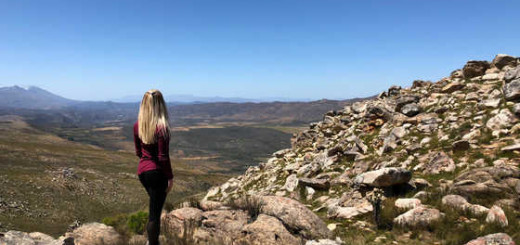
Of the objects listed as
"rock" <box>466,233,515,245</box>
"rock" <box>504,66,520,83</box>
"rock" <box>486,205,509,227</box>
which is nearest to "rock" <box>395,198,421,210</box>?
"rock" <box>486,205,509,227</box>

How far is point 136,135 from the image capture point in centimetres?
617

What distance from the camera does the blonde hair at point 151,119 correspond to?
19.2ft

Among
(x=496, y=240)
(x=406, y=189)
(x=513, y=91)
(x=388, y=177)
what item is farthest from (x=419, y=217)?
(x=513, y=91)

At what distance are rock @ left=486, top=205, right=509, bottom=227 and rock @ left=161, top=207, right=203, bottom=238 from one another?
25.4 feet

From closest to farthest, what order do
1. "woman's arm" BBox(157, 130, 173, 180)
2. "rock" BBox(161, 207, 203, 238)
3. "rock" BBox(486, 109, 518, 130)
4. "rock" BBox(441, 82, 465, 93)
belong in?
"woman's arm" BBox(157, 130, 173, 180)
"rock" BBox(161, 207, 203, 238)
"rock" BBox(486, 109, 518, 130)
"rock" BBox(441, 82, 465, 93)

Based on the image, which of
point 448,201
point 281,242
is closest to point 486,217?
point 448,201

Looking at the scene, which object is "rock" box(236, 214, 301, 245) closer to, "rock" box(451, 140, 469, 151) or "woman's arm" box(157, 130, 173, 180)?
"woman's arm" box(157, 130, 173, 180)

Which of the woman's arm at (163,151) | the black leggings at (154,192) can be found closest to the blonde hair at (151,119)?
the woman's arm at (163,151)

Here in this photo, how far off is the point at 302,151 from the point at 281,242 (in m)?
19.8

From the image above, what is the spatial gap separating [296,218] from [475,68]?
20830mm

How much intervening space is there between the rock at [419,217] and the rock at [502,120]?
305 inches

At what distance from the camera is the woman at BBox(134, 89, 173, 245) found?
587 centimetres

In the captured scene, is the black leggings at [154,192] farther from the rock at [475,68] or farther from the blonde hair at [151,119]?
the rock at [475,68]

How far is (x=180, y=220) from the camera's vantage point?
8.48m
